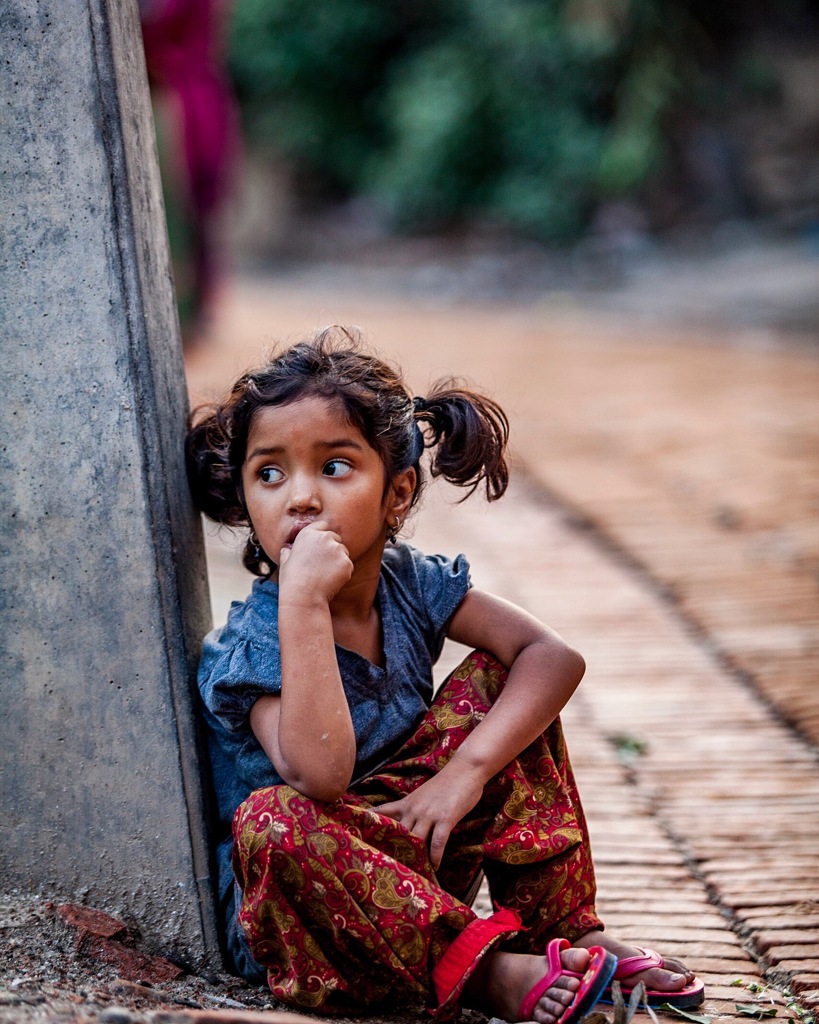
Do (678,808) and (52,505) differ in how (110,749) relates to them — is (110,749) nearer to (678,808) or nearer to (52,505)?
(52,505)

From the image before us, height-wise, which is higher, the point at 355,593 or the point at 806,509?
the point at 355,593

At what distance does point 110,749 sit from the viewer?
1826 millimetres

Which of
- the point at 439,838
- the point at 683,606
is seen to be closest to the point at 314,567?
the point at 439,838

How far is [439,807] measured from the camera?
5.97 ft

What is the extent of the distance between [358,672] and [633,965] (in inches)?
24.5

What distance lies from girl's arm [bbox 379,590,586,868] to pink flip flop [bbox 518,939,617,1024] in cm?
22

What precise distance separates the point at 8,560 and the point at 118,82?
0.71 metres

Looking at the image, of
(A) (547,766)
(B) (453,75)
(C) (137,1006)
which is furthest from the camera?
(B) (453,75)

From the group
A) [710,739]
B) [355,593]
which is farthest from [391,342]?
[355,593]

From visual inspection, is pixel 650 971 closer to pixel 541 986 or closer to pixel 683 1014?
pixel 683 1014

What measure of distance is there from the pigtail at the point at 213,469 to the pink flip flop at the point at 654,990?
0.93 m

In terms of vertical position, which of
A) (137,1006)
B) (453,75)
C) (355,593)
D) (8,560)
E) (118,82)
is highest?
(453,75)

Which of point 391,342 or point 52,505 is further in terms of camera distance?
point 391,342

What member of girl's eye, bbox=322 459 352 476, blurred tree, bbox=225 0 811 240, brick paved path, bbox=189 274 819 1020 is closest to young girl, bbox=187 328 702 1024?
girl's eye, bbox=322 459 352 476
